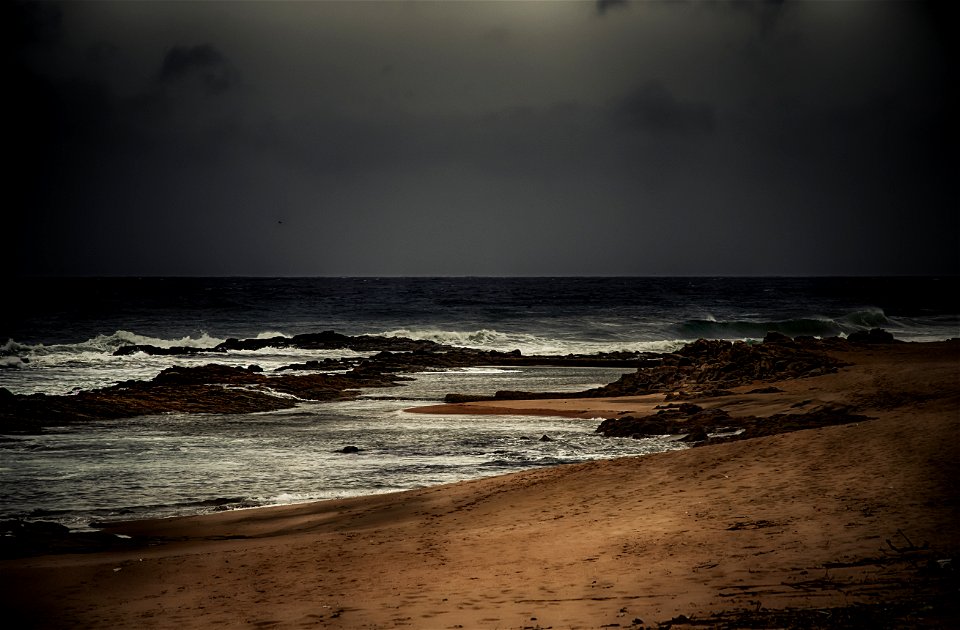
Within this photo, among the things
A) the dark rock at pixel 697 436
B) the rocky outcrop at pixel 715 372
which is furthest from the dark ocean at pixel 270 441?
the rocky outcrop at pixel 715 372

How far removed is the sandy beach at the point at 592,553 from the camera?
7078 millimetres

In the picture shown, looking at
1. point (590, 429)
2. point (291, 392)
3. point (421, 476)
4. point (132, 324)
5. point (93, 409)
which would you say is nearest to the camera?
point (421, 476)

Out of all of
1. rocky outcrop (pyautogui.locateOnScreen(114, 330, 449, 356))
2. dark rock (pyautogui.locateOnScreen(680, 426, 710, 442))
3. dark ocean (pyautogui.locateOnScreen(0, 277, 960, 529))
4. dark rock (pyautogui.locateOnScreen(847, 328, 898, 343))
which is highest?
dark rock (pyautogui.locateOnScreen(847, 328, 898, 343))

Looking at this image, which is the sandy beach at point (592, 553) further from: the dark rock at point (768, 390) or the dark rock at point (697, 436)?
the dark rock at point (768, 390)

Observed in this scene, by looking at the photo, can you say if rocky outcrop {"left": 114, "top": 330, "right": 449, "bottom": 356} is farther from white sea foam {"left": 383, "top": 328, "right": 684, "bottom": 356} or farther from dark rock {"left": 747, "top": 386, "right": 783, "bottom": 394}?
dark rock {"left": 747, "top": 386, "right": 783, "bottom": 394}

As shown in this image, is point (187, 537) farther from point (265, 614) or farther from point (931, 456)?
point (931, 456)

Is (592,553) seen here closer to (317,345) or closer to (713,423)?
(713,423)

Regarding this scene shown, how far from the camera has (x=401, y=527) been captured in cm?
1118

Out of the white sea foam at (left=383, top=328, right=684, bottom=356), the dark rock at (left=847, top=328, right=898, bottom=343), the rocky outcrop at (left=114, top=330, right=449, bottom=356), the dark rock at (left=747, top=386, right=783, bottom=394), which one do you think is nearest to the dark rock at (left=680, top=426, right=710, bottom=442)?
the dark rock at (left=747, top=386, right=783, bottom=394)

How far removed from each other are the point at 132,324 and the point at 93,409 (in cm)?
4957

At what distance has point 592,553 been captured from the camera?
895 cm

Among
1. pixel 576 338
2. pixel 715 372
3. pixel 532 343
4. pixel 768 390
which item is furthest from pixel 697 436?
pixel 576 338

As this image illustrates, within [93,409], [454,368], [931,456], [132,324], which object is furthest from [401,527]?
[132,324]

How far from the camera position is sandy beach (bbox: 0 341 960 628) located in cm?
708
